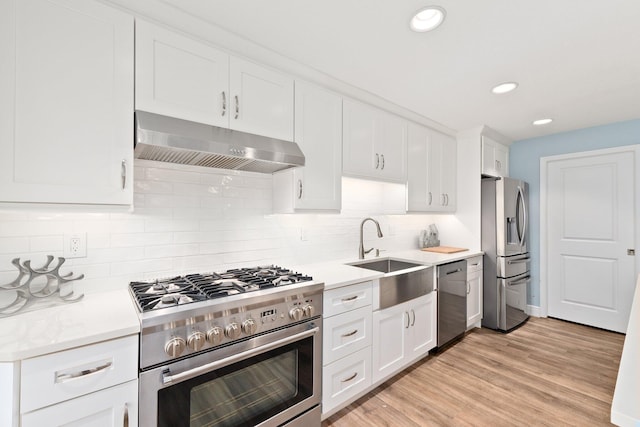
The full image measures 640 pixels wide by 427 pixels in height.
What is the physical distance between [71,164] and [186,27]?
93 cm

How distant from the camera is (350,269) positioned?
7.70ft

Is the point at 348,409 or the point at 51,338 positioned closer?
the point at 51,338

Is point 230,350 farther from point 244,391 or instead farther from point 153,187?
point 153,187

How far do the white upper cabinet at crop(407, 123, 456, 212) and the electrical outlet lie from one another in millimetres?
2634

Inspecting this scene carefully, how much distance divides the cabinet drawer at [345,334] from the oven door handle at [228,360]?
0.17 m

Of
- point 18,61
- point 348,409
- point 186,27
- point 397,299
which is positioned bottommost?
point 348,409

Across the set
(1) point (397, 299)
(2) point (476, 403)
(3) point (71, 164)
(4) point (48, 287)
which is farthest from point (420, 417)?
(3) point (71, 164)

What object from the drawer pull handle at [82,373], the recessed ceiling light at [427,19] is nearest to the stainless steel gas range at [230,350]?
the drawer pull handle at [82,373]

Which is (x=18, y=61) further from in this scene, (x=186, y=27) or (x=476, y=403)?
(x=476, y=403)

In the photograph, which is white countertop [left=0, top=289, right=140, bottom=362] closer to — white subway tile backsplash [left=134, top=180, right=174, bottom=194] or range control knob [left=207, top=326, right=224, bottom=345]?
range control knob [left=207, top=326, right=224, bottom=345]

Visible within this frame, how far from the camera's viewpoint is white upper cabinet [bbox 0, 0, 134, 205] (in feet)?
3.86

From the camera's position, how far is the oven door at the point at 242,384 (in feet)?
4.09

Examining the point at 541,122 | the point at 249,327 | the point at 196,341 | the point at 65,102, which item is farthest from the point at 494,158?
the point at 65,102

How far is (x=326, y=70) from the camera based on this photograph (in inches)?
82.8
